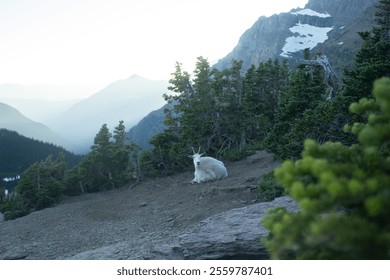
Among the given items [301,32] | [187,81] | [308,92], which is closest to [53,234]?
[308,92]

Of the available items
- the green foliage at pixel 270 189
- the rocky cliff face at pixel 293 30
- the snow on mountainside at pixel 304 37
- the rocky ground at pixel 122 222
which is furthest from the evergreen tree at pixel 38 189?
the rocky cliff face at pixel 293 30

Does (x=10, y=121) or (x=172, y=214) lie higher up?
(x=10, y=121)

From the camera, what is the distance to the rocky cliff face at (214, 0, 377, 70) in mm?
166750

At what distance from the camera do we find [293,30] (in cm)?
17612

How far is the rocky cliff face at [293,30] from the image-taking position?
16675 cm

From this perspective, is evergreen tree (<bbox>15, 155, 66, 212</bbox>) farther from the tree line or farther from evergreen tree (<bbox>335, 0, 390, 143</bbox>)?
evergreen tree (<bbox>335, 0, 390, 143</bbox>)

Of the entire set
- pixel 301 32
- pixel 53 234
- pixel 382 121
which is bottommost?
pixel 53 234

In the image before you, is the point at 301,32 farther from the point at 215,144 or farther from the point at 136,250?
the point at 136,250

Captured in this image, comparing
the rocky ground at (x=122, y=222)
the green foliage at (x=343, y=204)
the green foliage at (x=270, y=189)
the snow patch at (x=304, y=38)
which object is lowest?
the rocky ground at (x=122, y=222)

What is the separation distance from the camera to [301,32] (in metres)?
174

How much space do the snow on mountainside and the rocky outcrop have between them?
6131 inches

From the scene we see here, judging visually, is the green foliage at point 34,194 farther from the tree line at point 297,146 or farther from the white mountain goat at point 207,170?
the white mountain goat at point 207,170

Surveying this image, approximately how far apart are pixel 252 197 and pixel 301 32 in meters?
179

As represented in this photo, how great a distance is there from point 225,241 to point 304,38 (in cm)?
17694
